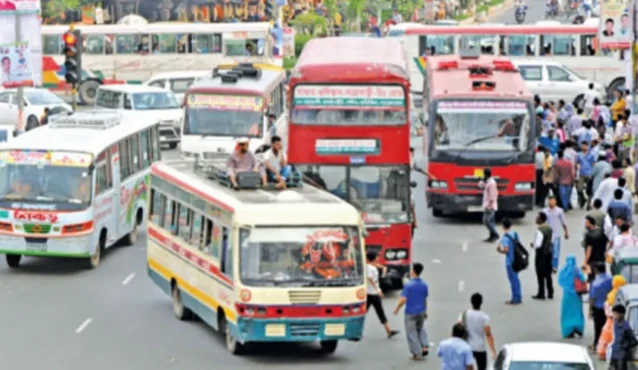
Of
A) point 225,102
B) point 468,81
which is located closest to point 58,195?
point 468,81

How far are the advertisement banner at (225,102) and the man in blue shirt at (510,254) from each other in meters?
16.4

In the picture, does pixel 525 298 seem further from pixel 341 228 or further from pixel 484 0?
pixel 484 0

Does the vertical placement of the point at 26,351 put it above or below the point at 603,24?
below

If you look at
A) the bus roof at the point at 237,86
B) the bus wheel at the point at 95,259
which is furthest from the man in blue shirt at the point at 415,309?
the bus roof at the point at 237,86

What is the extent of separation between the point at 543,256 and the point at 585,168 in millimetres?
10801

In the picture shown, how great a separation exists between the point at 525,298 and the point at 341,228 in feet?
19.8

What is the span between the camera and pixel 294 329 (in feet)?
81.3

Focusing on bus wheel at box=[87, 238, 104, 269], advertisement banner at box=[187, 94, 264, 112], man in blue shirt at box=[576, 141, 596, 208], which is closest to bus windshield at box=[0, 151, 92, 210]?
bus wheel at box=[87, 238, 104, 269]

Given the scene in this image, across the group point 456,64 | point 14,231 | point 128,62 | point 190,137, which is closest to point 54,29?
point 128,62

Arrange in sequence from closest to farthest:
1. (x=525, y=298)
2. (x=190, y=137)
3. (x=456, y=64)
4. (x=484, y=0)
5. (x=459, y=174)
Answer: (x=525, y=298)
(x=459, y=174)
(x=456, y=64)
(x=190, y=137)
(x=484, y=0)

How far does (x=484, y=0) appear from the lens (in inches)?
4525

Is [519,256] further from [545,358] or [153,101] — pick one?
[153,101]

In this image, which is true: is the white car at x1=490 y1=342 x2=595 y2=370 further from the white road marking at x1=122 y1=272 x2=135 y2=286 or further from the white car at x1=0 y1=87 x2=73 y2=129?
the white car at x1=0 y1=87 x2=73 y2=129

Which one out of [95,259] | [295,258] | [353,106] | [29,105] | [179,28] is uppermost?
[353,106]
